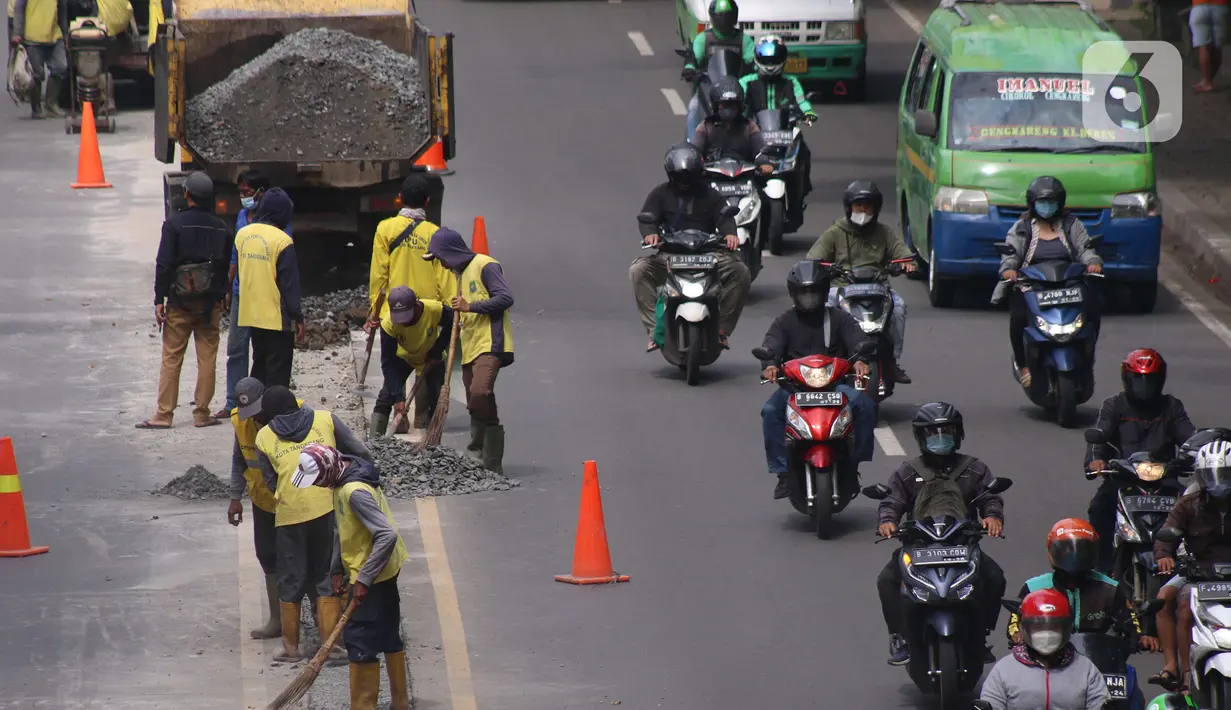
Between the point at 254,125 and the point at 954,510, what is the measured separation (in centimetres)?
1023

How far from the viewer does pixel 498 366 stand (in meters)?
14.6

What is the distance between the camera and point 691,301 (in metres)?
16.9

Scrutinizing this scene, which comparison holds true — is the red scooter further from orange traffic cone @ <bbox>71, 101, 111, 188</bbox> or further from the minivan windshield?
orange traffic cone @ <bbox>71, 101, 111, 188</bbox>

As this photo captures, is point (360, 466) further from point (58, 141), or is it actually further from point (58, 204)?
point (58, 141)

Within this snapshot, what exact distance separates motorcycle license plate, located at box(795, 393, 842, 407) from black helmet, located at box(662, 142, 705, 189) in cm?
460

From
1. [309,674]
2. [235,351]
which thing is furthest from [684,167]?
[309,674]

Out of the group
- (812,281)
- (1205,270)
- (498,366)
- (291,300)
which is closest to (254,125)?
(291,300)

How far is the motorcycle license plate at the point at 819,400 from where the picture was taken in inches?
519

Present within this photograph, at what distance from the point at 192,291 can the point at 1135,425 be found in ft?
23.6

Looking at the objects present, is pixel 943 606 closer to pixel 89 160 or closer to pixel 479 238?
pixel 479 238

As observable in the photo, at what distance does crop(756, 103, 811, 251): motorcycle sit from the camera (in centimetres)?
2128

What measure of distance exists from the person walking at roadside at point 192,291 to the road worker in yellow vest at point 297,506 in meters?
5.03

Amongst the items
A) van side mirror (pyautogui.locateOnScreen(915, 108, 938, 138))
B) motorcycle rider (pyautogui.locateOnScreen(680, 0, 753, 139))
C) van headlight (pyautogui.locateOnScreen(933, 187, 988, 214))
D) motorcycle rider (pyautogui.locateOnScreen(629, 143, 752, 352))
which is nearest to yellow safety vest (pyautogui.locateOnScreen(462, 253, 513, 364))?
motorcycle rider (pyautogui.locateOnScreen(629, 143, 752, 352))

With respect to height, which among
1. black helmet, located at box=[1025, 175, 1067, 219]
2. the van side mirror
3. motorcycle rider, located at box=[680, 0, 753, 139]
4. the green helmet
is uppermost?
motorcycle rider, located at box=[680, 0, 753, 139]
